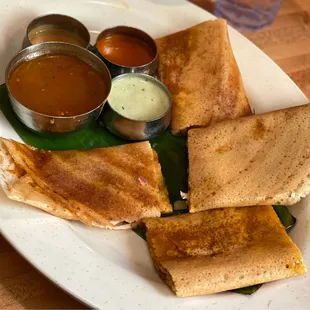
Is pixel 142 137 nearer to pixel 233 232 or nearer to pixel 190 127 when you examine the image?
pixel 190 127

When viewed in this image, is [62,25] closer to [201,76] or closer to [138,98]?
[138,98]

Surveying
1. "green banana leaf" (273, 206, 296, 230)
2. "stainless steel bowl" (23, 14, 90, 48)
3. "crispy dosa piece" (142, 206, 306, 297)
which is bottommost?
"green banana leaf" (273, 206, 296, 230)

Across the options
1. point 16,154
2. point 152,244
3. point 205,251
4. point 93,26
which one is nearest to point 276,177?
point 205,251

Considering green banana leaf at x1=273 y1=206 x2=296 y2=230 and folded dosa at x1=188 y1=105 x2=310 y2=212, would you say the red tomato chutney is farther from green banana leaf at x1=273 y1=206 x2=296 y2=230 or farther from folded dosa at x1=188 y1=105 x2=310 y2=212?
green banana leaf at x1=273 y1=206 x2=296 y2=230

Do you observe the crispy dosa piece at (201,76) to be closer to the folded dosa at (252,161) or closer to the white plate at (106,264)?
the folded dosa at (252,161)

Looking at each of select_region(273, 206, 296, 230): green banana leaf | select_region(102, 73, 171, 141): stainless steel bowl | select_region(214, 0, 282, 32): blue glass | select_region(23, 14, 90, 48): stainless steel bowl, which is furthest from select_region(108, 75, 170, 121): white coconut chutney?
select_region(214, 0, 282, 32): blue glass
